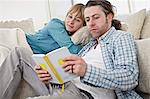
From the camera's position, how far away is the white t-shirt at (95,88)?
121 centimetres

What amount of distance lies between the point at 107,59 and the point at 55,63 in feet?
0.95

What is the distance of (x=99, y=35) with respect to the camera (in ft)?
4.63

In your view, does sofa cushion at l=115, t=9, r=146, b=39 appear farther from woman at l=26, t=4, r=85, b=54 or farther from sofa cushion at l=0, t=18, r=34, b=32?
sofa cushion at l=0, t=18, r=34, b=32

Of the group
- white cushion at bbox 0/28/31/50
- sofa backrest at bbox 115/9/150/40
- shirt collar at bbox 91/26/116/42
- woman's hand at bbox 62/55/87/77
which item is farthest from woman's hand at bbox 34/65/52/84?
sofa backrest at bbox 115/9/150/40

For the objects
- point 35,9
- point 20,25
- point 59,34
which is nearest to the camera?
point 59,34

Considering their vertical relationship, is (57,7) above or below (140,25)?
above

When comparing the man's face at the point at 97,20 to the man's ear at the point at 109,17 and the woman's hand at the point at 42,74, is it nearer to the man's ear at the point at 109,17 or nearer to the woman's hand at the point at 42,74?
the man's ear at the point at 109,17

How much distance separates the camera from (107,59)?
4.01 ft

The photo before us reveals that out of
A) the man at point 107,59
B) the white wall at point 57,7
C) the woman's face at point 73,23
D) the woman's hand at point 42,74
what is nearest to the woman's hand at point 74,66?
the man at point 107,59

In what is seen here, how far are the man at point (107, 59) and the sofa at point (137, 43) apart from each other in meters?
0.05

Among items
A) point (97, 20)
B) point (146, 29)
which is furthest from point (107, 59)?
point (146, 29)

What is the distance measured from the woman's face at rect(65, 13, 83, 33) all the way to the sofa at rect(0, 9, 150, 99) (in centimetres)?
14

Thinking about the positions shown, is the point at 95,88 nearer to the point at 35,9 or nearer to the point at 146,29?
the point at 146,29

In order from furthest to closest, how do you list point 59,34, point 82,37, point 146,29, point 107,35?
point 146,29, point 59,34, point 82,37, point 107,35
